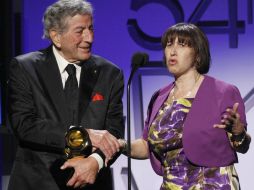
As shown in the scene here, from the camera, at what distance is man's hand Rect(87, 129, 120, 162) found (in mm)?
2137

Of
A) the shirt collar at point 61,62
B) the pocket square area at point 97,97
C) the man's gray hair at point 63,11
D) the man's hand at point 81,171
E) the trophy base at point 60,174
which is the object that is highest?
the man's gray hair at point 63,11

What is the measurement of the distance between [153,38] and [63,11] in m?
1.39

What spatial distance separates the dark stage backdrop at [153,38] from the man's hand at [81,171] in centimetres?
156

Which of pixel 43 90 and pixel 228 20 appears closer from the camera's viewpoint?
pixel 43 90

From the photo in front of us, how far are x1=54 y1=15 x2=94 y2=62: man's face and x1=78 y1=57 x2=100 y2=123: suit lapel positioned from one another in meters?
0.06

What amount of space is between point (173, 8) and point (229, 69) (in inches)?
20.9

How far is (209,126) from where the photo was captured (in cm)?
234

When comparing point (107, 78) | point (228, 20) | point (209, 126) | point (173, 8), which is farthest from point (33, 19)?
point (209, 126)

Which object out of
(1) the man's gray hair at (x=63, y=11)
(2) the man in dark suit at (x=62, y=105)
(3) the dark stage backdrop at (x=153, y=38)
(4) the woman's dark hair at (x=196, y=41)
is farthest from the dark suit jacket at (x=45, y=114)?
(3) the dark stage backdrop at (x=153, y=38)

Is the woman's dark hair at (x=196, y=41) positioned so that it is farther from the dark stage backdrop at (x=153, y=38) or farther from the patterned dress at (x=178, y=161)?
the dark stage backdrop at (x=153, y=38)

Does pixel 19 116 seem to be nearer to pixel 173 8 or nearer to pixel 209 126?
pixel 209 126

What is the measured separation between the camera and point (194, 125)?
2.35m

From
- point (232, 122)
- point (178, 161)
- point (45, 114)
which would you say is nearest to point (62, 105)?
point (45, 114)

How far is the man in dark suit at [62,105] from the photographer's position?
216 centimetres
